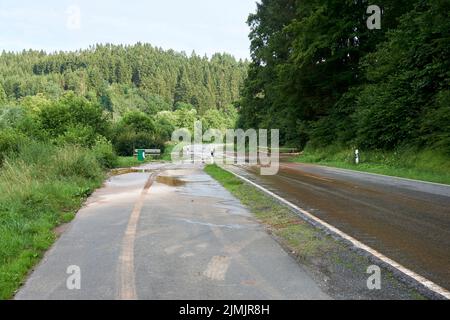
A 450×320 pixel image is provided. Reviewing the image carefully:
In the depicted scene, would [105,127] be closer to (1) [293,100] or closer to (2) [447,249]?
(1) [293,100]

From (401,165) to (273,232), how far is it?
1454 cm

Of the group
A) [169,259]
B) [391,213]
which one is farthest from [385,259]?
[391,213]

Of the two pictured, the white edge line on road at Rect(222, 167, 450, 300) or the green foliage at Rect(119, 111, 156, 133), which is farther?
the green foliage at Rect(119, 111, 156, 133)

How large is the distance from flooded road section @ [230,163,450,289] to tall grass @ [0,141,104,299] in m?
5.23

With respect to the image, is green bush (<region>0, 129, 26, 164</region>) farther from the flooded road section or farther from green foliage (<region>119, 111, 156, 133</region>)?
green foliage (<region>119, 111, 156, 133</region>)

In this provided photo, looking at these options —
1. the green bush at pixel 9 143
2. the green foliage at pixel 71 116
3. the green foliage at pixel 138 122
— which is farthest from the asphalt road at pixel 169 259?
the green foliage at pixel 138 122

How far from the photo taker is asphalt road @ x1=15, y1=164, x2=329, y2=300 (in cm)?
480

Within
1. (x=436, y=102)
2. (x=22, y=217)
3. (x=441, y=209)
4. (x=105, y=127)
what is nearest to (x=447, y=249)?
(x=441, y=209)

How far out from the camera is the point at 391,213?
8.94 m

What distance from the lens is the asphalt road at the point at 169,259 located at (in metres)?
4.80

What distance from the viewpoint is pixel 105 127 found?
39.2 metres

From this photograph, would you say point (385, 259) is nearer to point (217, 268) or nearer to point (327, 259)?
point (327, 259)

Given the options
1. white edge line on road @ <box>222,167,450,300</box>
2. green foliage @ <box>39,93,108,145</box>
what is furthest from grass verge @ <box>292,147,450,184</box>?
green foliage @ <box>39,93,108,145</box>
